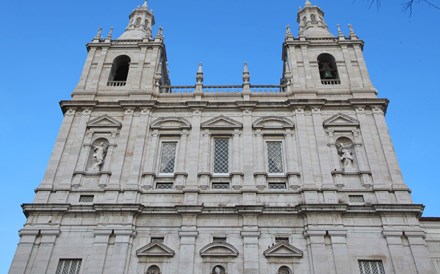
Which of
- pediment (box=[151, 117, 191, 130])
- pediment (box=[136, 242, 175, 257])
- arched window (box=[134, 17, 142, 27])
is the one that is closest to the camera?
pediment (box=[136, 242, 175, 257])

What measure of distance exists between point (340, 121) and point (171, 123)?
926 cm

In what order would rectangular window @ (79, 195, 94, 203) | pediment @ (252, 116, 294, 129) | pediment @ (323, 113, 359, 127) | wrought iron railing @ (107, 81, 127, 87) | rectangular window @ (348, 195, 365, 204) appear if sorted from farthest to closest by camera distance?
1. wrought iron railing @ (107, 81, 127, 87)
2. pediment @ (252, 116, 294, 129)
3. pediment @ (323, 113, 359, 127)
4. rectangular window @ (79, 195, 94, 203)
5. rectangular window @ (348, 195, 365, 204)

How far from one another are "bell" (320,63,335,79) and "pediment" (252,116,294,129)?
19.3ft

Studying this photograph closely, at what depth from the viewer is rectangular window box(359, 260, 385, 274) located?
1792cm

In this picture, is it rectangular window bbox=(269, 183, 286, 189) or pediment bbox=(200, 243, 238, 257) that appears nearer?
pediment bbox=(200, 243, 238, 257)

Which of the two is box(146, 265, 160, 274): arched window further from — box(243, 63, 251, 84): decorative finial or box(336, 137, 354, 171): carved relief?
box(243, 63, 251, 84): decorative finial

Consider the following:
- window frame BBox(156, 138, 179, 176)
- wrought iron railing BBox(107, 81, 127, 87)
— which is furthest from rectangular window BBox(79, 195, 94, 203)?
wrought iron railing BBox(107, 81, 127, 87)

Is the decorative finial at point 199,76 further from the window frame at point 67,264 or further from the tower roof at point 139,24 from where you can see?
the window frame at point 67,264

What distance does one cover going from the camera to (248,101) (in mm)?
24312

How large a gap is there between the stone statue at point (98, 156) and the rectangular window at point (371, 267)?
13.3 meters

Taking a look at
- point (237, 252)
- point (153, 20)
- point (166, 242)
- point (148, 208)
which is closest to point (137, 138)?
point (148, 208)

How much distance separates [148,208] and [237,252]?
4584 millimetres

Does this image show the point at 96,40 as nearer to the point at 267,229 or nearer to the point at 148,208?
the point at 148,208

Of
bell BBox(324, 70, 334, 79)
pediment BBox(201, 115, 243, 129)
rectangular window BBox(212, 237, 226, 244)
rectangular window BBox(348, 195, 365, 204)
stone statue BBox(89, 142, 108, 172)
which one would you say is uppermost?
bell BBox(324, 70, 334, 79)
